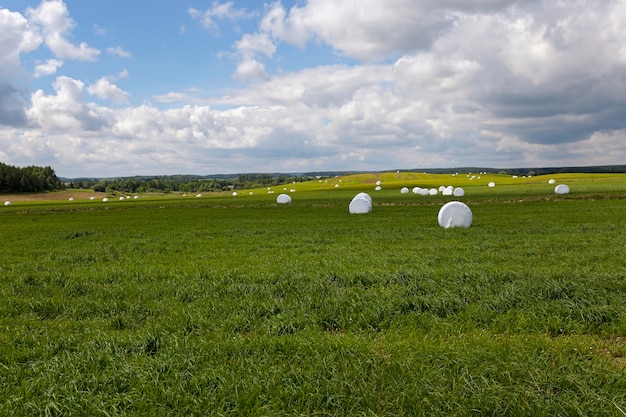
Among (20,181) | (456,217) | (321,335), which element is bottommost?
(321,335)

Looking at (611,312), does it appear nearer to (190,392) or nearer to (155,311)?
(190,392)

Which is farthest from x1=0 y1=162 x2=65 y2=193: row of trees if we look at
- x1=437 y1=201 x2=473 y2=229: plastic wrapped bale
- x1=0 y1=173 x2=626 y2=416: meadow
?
x1=437 y1=201 x2=473 y2=229: plastic wrapped bale

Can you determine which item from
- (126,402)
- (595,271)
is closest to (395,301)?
(126,402)

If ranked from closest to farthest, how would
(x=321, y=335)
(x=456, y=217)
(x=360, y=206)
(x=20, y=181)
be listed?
1. (x=321, y=335)
2. (x=456, y=217)
3. (x=360, y=206)
4. (x=20, y=181)

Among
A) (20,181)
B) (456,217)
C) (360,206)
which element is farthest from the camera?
(20,181)

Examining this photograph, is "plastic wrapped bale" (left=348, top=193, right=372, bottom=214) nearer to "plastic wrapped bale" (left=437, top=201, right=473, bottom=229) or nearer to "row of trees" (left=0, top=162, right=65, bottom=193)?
"plastic wrapped bale" (left=437, top=201, right=473, bottom=229)

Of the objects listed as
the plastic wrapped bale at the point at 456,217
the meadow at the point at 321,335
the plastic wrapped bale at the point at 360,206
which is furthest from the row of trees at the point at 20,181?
the plastic wrapped bale at the point at 456,217

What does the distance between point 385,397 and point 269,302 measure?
4.38 meters

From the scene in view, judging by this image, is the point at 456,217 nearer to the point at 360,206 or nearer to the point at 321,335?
the point at 360,206

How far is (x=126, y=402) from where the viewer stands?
509cm

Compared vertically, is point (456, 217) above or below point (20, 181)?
below

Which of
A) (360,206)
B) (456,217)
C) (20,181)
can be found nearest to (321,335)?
(456,217)

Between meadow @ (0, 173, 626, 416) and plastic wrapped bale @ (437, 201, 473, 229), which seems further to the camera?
plastic wrapped bale @ (437, 201, 473, 229)

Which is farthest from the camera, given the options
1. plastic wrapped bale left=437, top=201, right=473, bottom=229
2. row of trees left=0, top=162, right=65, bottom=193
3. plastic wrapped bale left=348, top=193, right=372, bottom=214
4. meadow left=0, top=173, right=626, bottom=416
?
row of trees left=0, top=162, right=65, bottom=193
